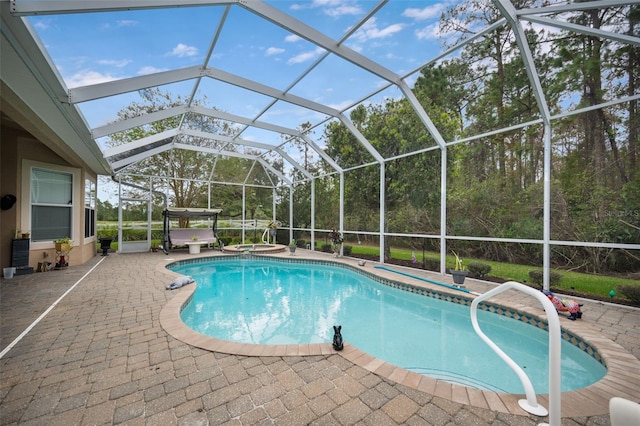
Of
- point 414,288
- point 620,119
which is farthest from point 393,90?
point 414,288

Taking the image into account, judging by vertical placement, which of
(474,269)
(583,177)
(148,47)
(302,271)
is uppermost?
(148,47)

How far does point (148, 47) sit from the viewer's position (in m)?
4.20

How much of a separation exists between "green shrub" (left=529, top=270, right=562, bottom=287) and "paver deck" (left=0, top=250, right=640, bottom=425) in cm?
161

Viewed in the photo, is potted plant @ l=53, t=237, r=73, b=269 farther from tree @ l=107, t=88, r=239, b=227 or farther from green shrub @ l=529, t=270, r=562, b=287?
green shrub @ l=529, t=270, r=562, b=287

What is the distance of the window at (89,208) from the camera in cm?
859

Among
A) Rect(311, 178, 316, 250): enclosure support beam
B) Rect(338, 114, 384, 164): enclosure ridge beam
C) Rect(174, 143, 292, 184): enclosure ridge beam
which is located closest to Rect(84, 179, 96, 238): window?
Rect(174, 143, 292, 184): enclosure ridge beam

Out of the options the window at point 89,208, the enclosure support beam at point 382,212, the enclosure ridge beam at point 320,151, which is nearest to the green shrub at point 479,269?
the enclosure support beam at point 382,212

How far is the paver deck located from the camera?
1.87 metres

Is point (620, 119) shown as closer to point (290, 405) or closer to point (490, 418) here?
point (490, 418)

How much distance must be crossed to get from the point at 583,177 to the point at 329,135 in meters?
7.23

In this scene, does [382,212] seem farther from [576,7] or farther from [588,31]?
[576,7]

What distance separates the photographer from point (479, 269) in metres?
6.31

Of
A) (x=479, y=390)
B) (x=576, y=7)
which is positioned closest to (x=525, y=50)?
(x=576, y=7)

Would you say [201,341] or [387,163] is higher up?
[387,163]
